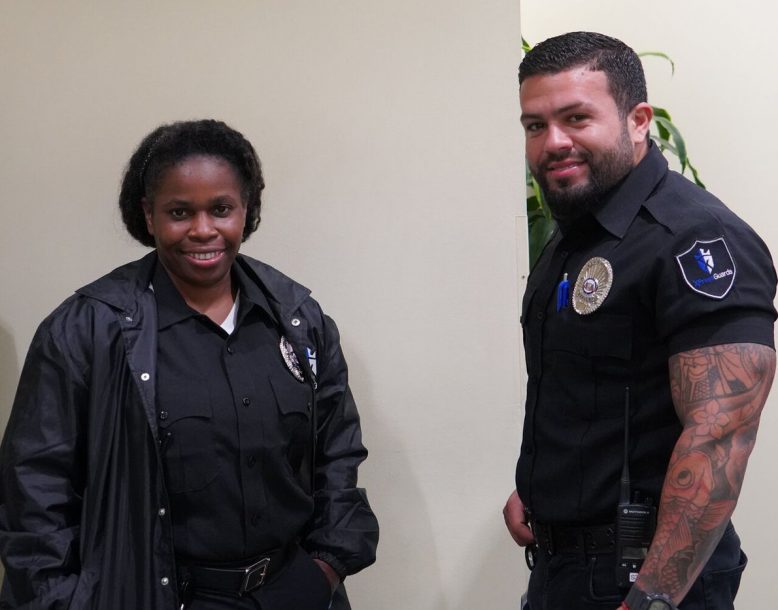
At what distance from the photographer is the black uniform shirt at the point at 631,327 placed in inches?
60.7

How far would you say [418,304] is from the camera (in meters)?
2.53

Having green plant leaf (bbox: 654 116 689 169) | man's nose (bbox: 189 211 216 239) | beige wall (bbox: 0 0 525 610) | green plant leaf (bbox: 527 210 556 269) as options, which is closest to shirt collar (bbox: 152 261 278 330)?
man's nose (bbox: 189 211 216 239)

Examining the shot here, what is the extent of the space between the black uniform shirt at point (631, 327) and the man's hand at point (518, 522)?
172 millimetres

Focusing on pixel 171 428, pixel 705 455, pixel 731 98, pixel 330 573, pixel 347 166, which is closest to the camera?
pixel 705 455

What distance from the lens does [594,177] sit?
1726mm

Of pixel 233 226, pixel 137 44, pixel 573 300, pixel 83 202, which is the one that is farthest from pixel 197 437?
pixel 137 44

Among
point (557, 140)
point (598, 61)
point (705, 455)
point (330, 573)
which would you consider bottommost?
point (330, 573)

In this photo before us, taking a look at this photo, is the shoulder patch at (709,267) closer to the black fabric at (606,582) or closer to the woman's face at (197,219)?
the black fabric at (606,582)

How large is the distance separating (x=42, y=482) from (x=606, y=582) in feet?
3.29

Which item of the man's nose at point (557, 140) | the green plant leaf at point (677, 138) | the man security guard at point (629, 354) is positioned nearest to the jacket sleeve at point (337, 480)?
the man security guard at point (629, 354)

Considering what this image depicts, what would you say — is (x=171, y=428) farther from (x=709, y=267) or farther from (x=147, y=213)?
(x=709, y=267)

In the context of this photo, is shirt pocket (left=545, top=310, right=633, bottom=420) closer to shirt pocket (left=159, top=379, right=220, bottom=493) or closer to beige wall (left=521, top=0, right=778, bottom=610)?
shirt pocket (left=159, top=379, right=220, bottom=493)

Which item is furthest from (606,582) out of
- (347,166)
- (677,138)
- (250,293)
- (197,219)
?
(677,138)

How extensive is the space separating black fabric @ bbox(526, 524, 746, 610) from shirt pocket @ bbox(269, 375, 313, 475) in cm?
54
